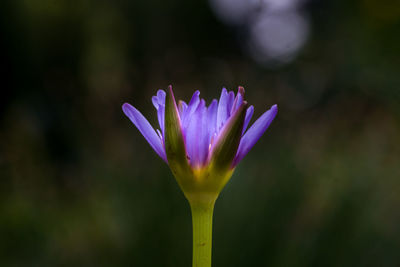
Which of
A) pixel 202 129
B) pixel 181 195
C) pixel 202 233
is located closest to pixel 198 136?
pixel 202 129

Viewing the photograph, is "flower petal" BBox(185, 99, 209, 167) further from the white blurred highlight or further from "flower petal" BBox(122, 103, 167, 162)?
the white blurred highlight

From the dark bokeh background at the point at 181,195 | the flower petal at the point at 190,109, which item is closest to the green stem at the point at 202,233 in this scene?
the flower petal at the point at 190,109

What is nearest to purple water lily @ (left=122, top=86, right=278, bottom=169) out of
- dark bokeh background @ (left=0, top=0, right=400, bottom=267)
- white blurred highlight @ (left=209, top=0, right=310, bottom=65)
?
dark bokeh background @ (left=0, top=0, right=400, bottom=267)

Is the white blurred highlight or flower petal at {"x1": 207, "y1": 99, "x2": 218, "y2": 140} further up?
the white blurred highlight

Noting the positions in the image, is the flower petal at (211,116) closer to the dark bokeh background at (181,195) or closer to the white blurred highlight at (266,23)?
the dark bokeh background at (181,195)

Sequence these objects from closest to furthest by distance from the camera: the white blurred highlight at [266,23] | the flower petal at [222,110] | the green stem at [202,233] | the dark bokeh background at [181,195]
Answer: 1. the green stem at [202,233]
2. the flower petal at [222,110]
3. the dark bokeh background at [181,195]
4. the white blurred highlight at [266,23]

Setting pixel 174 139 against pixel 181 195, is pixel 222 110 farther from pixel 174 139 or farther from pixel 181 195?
pixel 181 195
